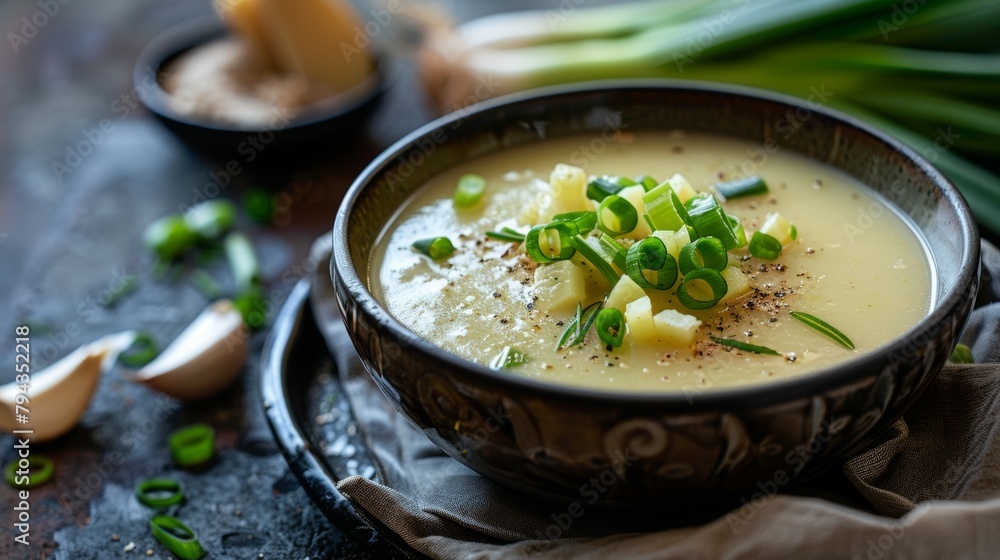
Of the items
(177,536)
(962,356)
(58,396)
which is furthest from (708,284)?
(58,396)

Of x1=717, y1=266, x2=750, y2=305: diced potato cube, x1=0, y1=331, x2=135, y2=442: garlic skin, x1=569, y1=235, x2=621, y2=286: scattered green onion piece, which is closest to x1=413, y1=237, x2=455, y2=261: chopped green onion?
x1=569, y1=235, x2=621, y2=286: scattered green onion piece

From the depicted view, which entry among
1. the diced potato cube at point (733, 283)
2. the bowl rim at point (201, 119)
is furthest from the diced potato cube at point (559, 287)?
the bowl rim at point (201, 119)

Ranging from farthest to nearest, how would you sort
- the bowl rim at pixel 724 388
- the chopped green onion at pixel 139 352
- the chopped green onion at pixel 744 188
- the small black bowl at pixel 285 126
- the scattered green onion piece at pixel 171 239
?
the small black bowl at pixel 285 126
the scattered green onion piece at pixel 171 239
the chopped green onion at pixel 139 352
the chopped green onion at pixel 744 188
the bowl rim at pixel 724 388

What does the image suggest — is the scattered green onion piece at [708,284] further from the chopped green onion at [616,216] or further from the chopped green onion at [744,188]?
the chopped green onion at [744,188]

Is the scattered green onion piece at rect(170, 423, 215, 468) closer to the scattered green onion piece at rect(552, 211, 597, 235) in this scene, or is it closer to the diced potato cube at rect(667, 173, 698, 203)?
the scattered green onion piece at rect(552, 211, 597, 235)

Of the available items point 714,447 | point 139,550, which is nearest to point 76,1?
point 139,550

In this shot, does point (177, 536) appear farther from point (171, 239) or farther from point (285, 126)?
point (285, 126)

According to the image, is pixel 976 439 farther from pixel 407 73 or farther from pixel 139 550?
pixel 407 73
